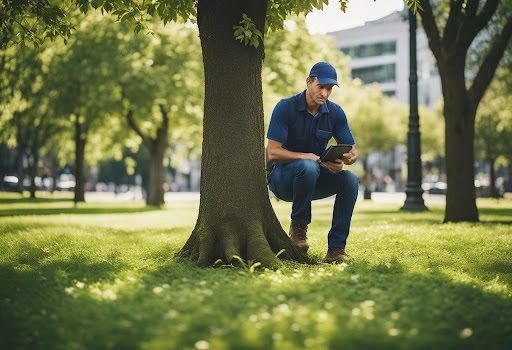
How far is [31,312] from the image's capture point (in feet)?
14.3

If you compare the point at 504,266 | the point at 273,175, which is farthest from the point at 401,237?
the point at 273,175

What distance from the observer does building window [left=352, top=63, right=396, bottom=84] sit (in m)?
87.6

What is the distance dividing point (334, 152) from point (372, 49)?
8637cm

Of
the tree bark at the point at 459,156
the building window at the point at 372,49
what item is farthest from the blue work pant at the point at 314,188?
the building window at the point at 372,49

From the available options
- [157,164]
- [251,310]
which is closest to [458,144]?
[251,310]

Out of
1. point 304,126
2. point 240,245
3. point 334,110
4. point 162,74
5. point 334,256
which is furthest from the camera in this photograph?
point 162,74

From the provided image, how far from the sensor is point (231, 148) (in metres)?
6.66

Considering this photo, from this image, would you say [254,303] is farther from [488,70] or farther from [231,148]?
[488,70]

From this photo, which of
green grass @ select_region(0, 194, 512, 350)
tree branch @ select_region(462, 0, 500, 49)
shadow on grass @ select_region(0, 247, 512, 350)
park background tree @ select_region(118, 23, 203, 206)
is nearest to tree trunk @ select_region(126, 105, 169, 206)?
park background tree @ select_region(118, 23, 203, 206)

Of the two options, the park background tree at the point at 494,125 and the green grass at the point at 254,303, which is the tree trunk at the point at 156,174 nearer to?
the park background tree at the point at 494,125

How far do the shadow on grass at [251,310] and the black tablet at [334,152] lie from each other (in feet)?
4.10

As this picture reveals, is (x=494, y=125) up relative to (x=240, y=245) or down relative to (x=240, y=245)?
up

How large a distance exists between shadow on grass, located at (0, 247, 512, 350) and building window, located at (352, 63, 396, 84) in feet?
278

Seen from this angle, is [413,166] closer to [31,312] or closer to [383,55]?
[31,312]
